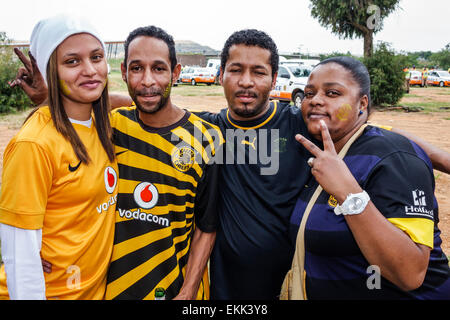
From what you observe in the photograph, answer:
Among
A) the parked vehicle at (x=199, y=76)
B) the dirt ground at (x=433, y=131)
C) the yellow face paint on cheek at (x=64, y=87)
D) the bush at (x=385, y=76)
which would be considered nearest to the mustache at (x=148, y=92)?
the yellow face paint on cheek at (x=64, y=87)

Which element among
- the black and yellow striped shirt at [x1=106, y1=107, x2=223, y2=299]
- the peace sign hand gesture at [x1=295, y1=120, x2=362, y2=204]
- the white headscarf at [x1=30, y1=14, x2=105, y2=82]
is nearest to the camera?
the peace sign hand gesture at [x1=295, y1=120, x2=362, y2=204]

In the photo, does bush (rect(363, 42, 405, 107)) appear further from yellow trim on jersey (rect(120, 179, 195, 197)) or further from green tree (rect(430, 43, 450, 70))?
green tree (rect(430, 43, 450, 70))

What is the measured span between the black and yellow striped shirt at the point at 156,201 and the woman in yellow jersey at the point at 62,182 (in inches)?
3.3

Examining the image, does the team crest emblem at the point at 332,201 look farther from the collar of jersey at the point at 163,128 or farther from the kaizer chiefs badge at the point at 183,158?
the collar of jersey at the point at 163,128

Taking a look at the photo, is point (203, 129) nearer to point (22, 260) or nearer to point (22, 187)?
point (22, 187)

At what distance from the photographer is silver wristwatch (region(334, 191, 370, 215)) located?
1.65 m

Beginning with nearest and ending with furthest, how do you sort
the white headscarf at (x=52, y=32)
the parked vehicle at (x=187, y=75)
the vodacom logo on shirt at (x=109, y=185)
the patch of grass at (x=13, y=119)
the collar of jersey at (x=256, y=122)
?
the white headscarf at (x=52, y=32) < the vodacom logo on shirt at (x=109, y=185) < the collar of jersey at (x=256, y=122) < the patch of grass at (x=13, y=119) < the parked vehicle at (x=187, y=75)

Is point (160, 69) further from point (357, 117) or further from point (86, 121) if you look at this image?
point (357, 117)

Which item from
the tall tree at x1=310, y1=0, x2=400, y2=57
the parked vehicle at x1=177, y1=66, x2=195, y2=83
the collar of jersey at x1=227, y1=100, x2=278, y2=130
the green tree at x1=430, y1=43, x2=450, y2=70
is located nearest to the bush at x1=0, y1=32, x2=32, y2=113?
the collar of jersey at x1=227, y1=100, x2=278, y2=130

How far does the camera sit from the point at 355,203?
5.46 feet

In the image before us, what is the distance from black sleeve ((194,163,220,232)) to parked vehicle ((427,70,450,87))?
3650cm

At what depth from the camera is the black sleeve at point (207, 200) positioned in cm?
220

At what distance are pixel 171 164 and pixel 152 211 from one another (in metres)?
0.29
